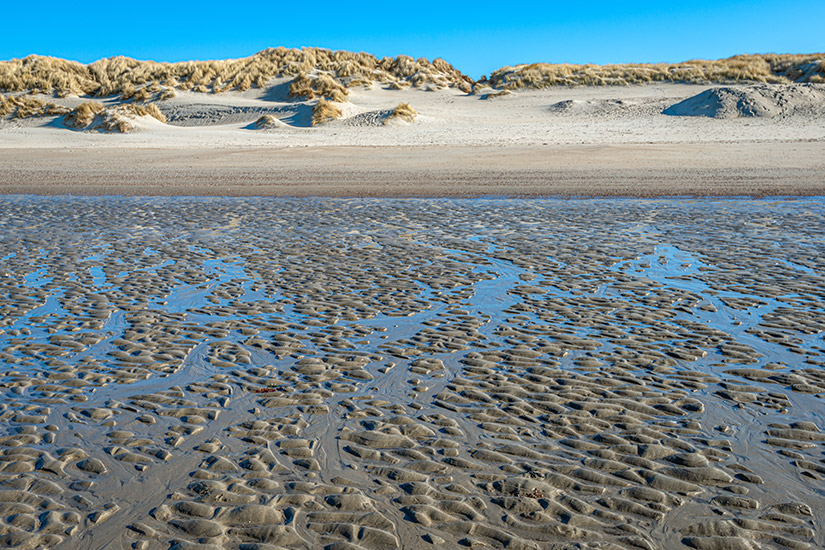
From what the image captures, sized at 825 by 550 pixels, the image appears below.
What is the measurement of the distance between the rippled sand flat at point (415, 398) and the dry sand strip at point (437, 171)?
6679mm

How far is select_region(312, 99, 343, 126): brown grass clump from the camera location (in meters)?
33.8

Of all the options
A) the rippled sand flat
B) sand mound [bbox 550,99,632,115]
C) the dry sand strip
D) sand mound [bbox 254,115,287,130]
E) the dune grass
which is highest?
the dune grass

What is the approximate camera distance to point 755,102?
31688mm

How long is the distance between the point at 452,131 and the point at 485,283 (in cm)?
2270

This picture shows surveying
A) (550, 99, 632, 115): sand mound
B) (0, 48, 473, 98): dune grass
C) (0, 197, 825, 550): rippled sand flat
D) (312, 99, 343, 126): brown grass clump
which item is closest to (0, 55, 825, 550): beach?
(0, 197, 825, 550): rippled sand flat

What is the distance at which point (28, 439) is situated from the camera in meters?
4.02

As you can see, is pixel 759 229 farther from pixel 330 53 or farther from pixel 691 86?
pixel 330 53

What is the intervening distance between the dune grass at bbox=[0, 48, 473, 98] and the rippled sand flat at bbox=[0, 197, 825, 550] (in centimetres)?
3750

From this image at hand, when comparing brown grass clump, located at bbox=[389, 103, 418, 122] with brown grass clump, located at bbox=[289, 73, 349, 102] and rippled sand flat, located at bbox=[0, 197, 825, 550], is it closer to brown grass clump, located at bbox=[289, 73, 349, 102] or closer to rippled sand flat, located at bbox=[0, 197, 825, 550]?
brown grass clump, located at bbox=[289, 73, 349, 102]

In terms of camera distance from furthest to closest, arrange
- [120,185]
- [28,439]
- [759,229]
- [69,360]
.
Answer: [120,185]
[759,229]
[69,360]
[28,439]

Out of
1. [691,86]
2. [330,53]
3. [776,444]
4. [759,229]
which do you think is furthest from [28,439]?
[330,53]

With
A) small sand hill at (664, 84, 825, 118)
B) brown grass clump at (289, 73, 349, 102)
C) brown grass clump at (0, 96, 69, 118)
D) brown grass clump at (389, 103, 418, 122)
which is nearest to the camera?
small sand hill at (664, 84, 825, 118)

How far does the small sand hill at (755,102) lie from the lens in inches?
1227

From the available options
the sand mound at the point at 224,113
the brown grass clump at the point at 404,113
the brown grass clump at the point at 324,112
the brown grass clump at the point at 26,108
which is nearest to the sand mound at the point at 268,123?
the sand mound at the point at 224,113
